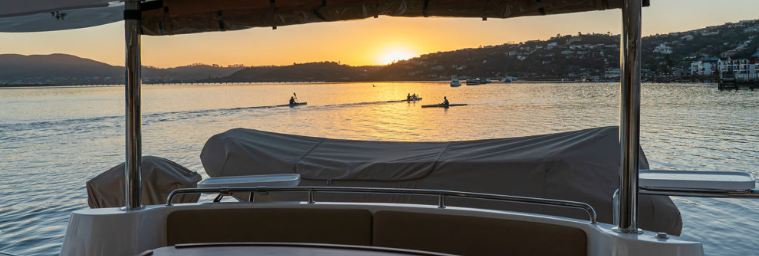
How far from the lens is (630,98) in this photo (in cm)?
154

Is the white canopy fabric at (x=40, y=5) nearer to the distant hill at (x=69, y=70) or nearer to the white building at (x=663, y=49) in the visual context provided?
the white building at (x=663, y=49)

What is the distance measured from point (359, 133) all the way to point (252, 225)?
24359 millimetres

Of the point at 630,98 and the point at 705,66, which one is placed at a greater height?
the point at 705,66

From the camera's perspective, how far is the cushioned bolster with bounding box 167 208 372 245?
2.16 meters

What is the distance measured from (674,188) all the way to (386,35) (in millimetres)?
39533

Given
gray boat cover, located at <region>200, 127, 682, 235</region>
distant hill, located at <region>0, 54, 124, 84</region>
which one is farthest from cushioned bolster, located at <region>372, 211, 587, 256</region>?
distant hill, located at <region>0, 54, 124, 84</region>

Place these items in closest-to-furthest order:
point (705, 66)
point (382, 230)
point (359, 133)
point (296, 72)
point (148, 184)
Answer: point (382, 230)
point (148, 184)
point (359, 133)
point (705, 66)
point (296, 72)

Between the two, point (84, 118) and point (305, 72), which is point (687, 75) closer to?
point (305, 72)

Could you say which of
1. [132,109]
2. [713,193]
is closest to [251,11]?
Answer: [132,109]

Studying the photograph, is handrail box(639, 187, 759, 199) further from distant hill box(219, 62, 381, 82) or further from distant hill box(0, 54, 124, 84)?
distant hill box(219, 62, 381, 82)

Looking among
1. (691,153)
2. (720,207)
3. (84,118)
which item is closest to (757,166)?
(691,153)

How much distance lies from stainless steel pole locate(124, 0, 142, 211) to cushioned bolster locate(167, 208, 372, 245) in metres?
0.17

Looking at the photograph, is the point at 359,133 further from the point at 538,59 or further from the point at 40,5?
the point at 40,5

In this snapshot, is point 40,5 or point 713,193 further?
point 40,5
